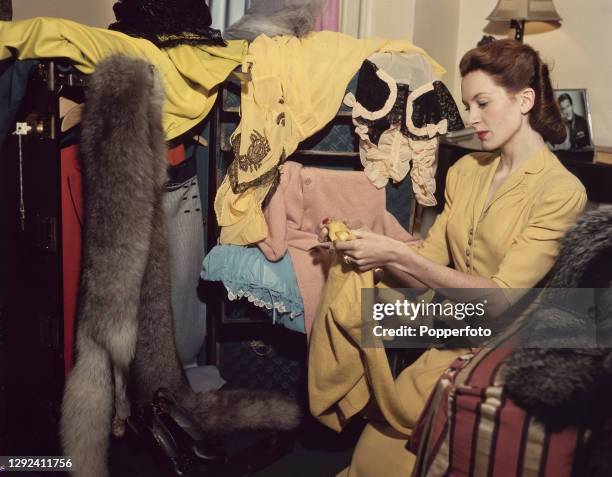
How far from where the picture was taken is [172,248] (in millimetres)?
2254

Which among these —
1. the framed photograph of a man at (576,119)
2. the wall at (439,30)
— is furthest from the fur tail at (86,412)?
the framed photograph of a man at (576,119)

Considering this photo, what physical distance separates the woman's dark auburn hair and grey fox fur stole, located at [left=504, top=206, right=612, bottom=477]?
29.0 inches

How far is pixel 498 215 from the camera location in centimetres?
187

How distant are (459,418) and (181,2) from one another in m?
1.58

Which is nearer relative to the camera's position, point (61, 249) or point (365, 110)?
point (61, 249)

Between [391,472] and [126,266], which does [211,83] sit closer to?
[126,266]

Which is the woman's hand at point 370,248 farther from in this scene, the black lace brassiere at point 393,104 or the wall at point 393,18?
the wall at point 393,18

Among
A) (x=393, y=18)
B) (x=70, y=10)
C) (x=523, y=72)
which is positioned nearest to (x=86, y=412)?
(x=523, y=72)

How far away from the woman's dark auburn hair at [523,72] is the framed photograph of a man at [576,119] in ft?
5.03

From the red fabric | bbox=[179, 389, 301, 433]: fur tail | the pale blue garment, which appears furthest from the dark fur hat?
bbox=[179, 389, 301, 433]: fur tail

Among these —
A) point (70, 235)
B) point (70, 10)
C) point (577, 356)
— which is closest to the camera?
point (577, 356)

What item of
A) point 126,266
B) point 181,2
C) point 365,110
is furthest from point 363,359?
point 181,2

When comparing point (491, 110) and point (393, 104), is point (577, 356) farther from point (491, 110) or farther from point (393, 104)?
point (393, 104)

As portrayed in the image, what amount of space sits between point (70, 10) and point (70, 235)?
1.49 m
